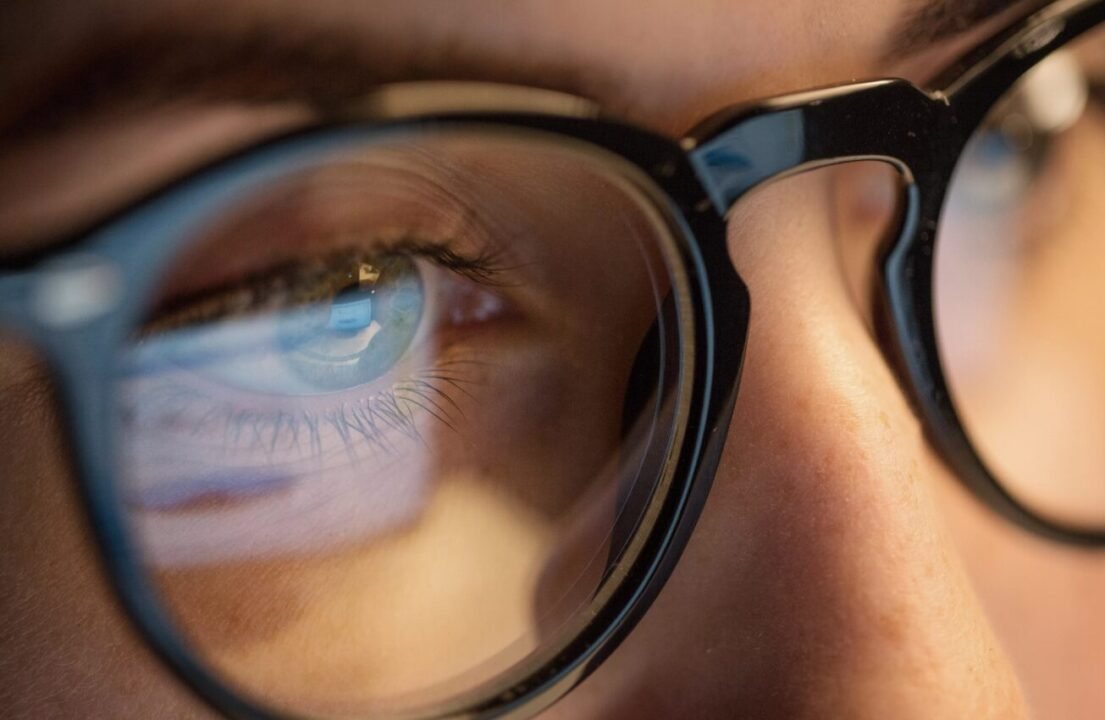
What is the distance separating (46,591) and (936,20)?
0.65 meters

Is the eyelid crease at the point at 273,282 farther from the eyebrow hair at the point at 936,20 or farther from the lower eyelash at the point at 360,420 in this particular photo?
the eyebrow hair at the point at 936,20


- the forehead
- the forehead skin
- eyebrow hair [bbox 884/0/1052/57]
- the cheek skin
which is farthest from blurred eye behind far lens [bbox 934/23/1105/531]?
the cheek skin

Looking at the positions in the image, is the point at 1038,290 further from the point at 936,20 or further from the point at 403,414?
the point at 403,414

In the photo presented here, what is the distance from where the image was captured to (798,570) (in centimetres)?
63

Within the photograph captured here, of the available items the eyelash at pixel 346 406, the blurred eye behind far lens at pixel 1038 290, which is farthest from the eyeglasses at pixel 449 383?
the blurred eye behind far lens at pixel 1038 290

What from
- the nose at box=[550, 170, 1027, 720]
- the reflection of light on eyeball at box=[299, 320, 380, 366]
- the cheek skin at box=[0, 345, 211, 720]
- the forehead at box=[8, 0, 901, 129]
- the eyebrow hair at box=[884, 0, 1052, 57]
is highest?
the forehead at box=[8, 0, 901, 129]

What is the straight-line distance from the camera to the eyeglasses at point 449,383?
0.53 m

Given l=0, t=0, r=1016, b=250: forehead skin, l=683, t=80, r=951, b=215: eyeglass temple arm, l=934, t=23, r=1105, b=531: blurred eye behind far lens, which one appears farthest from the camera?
l=934, t=23, r=1105, b=531: blurred eye behind far lens

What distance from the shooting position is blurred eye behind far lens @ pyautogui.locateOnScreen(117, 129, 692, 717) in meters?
0.55

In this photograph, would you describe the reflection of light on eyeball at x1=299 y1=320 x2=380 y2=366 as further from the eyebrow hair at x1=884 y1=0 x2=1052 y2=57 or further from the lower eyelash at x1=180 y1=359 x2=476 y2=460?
the eyebrow hair at x1=884 y1=0 x2=1052 y2=57

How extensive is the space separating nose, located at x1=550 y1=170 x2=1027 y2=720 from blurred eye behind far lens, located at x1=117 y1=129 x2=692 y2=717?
6 cm

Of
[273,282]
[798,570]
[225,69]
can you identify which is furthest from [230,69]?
[798,570]

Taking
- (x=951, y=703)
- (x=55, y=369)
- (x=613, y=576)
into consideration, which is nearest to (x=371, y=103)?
(x=55, y=369)

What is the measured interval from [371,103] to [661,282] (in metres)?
0.22
